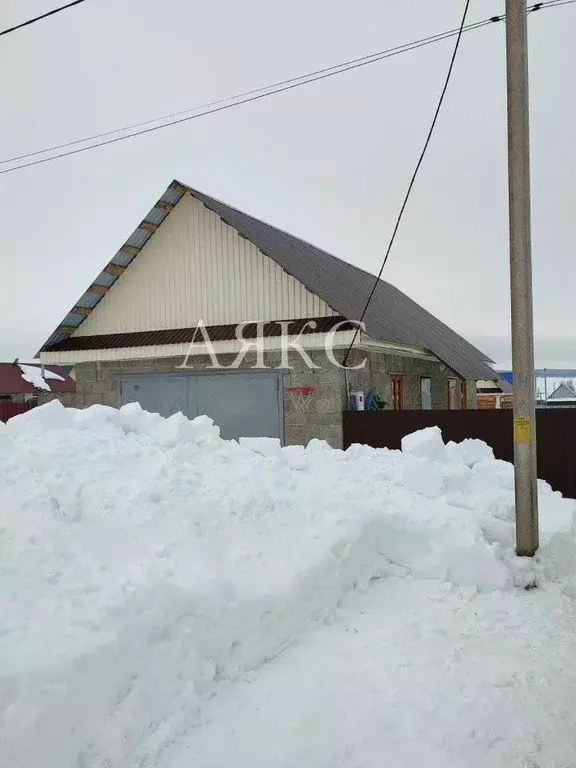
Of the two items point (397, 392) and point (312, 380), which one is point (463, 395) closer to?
point (397, 392)

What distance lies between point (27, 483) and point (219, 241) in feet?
28.1

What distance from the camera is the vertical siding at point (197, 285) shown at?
11.4 metres

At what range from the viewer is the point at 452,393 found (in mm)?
17625

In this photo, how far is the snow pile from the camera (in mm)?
27859

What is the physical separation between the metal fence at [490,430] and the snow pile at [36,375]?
21.5 metres

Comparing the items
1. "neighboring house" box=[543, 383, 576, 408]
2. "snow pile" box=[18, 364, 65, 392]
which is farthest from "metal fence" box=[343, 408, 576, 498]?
"neighboring house" box=[543, 383, 576, 408]

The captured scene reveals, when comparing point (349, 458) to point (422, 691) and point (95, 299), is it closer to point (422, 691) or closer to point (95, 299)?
point (422, 691)

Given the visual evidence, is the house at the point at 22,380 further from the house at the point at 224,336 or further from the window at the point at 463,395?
the window at the point at 463,395

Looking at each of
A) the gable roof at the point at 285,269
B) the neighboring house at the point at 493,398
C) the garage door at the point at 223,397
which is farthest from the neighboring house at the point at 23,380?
the neighboring house at the point at 493,398

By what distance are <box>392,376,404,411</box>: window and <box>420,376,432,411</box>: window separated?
163 centimetres

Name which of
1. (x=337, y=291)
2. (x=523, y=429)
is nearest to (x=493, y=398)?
(x=337, y=291)

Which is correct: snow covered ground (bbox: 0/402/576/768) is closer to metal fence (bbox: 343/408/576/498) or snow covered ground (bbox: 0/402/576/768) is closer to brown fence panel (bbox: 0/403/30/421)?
metal fence (bbox: 343/408/576/498)

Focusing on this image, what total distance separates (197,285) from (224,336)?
1604mm

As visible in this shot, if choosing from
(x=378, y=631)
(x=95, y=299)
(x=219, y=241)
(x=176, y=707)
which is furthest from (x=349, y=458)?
(x=95, y=299)
